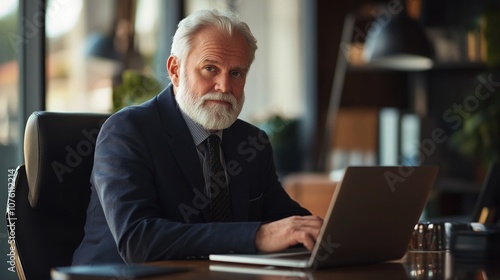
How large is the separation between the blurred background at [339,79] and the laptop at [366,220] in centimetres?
322

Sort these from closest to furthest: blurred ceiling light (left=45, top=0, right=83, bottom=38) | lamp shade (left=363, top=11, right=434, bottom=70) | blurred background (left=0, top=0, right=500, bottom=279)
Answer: blurred ceiling light (left=45, top=0, right=83, bottom=38)
blurred background (left=0, top=0, right=500, bottom=279)
lamp shade (left=363, top=11, right=434, bottom=70)

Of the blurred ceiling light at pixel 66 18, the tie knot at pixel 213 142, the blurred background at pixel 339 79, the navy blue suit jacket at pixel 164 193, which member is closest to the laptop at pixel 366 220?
the navy blue suit jacket at pixel 164 193

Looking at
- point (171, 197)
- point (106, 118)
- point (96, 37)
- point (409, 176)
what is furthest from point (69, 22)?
point (409, 176)

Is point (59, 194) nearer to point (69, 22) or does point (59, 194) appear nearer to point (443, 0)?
point (69, 22)

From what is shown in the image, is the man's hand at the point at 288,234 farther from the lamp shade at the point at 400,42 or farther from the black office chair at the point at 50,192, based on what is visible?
the lamp shade at the point at 400,42

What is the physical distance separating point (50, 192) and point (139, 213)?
40cm

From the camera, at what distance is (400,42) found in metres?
5.76

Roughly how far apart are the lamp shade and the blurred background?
8 centimetres

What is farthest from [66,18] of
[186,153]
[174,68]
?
[186,153]

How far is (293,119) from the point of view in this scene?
7.43 metres

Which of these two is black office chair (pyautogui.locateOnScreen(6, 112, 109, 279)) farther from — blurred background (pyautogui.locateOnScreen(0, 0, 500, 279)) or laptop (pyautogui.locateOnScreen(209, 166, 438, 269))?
blurred background (pyautogui.locateOnScreen(0, 0, 500, 279))

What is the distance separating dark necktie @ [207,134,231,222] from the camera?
2.33m

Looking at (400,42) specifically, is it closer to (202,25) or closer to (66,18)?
(66,18)

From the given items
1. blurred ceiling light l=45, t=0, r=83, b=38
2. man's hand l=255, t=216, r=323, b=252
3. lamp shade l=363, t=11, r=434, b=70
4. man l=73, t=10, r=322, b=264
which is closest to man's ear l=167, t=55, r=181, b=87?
man l=73, t=10, r=322, b=264
